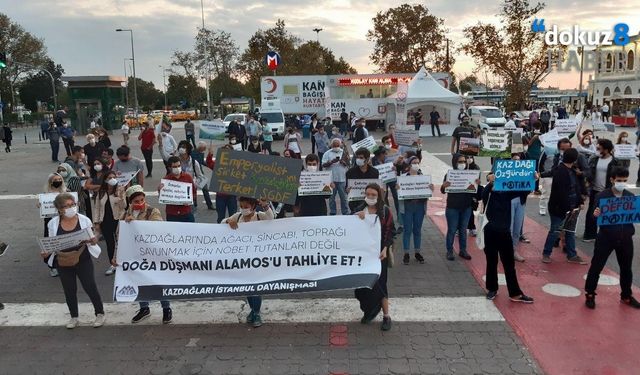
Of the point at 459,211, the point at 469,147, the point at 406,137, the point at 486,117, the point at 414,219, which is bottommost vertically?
the point at 414,219

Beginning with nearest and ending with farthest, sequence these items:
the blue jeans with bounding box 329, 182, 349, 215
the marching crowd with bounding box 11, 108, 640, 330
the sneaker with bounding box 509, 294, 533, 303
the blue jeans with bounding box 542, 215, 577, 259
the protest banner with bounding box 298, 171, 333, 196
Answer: the marching crowd with bounding box 11, 108, 640, 330
the sneaker with bounding box 509, 294, 533, 303
the blue jeans with bounding box 542, 215, 577, 259
the protest banner with bounding box 298, 171, 333, 196
the blue jeans with bounding box 329, 182, 349, 215

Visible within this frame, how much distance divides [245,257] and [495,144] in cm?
504

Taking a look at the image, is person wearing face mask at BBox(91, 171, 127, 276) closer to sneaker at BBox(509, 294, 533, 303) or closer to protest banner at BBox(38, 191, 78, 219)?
A: protest banner at BBox(38, 191, 78, 219)

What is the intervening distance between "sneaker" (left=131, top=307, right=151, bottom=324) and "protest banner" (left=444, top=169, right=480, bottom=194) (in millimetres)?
4575

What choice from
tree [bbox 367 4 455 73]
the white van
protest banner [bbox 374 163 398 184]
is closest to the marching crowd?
protest banner [bbox 374 163 398 184]

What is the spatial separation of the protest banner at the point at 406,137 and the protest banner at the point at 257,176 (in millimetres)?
5021

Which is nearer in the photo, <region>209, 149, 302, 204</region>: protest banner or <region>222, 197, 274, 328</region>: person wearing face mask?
<region>222, 197, 274, 328</region>: person wearing face mask

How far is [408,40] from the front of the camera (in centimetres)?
4981

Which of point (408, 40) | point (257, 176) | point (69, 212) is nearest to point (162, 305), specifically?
point (69, 212)

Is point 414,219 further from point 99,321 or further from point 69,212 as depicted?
point 69,212

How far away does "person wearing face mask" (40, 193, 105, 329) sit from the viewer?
217 inches

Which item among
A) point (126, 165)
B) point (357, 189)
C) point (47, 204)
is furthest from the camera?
point (126, 165)

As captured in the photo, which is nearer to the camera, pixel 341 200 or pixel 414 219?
pixel 414 219

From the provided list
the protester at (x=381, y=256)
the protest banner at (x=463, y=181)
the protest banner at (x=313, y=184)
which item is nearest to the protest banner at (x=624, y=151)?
the protest banner at (x=463, y=181)
